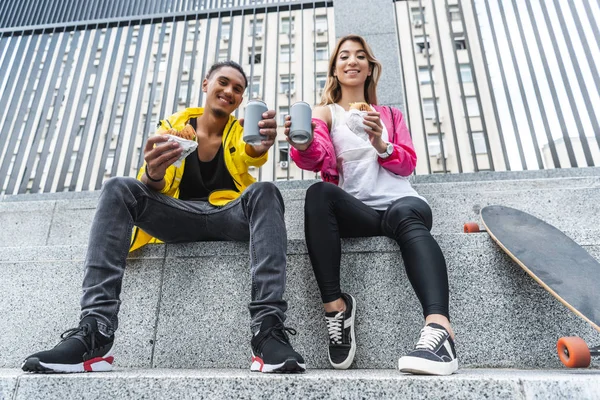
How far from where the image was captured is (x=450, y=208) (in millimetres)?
2873

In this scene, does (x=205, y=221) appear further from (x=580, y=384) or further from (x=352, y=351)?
(x=580, y=384)

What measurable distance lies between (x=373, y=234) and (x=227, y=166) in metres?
0.83

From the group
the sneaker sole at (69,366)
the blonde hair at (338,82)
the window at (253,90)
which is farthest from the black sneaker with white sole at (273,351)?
the window at (253,90)

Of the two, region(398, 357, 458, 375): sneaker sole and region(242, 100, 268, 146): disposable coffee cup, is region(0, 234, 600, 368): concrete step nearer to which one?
region(398, 357, 458, 375): sneaker sole

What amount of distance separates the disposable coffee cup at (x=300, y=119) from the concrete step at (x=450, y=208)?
1443 mm

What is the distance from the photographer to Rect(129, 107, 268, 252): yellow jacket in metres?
1.96

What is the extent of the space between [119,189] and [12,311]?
886mm

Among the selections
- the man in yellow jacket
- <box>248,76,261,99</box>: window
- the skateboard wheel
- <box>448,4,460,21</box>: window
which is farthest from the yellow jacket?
<box>448,4,460,21</box>: window

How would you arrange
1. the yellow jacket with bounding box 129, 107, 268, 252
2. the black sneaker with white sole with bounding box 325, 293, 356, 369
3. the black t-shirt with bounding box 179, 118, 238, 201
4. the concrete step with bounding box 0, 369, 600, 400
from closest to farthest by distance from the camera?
the concrete step with bounding box 0, 369, 600, 400, the black sneaker with white sole with bounding box 325, 293, 356, 369, the yellow jacket with bounding box 129, 107, 268, 252, the black t-shirt with bounding box 179, 118, 238, 201

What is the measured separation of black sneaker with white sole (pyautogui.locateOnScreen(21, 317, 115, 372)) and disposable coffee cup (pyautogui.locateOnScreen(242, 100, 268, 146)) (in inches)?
34.0

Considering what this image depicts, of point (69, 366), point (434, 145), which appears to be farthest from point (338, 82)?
point (434, 145)

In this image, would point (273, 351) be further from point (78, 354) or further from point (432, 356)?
point (78, 354)

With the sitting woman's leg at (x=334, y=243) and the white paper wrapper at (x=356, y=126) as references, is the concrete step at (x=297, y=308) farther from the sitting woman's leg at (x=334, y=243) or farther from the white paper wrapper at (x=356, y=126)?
the white paper wrapper at (x=356, y=126)

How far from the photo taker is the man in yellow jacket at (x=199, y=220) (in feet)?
4.53
